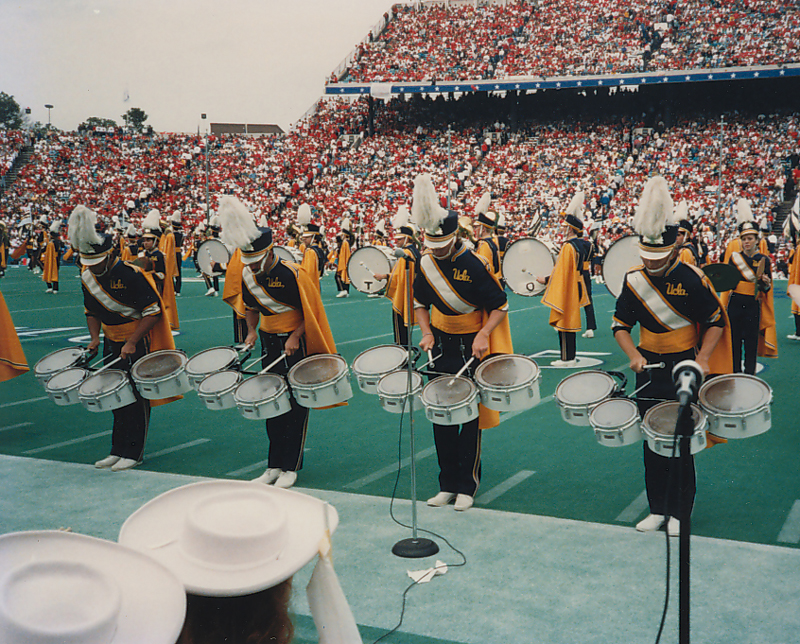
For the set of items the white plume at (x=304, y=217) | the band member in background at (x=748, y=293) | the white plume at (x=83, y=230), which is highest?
the white plume at (x=83, y=230)

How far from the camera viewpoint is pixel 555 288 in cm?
890

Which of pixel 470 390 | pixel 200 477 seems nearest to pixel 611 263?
pixel 470 390

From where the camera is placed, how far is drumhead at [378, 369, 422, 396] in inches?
161

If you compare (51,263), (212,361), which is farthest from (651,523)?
(51,263)

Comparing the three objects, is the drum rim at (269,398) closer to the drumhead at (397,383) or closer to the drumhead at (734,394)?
the drumhead at (397,383)

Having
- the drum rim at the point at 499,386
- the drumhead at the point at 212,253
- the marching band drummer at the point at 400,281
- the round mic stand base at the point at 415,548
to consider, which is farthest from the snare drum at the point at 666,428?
the drumhead at the point at 212,253

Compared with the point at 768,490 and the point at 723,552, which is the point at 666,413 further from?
the point at 768,490

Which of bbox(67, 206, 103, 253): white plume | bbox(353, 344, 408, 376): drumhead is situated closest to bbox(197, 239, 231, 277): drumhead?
bbox(67, 206, 103, 253): white plume

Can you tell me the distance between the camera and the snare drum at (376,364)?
4352mm

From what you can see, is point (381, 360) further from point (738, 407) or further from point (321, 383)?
point (738, 407)

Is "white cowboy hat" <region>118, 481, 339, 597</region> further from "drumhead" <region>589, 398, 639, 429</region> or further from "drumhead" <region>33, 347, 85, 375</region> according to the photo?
"drumhead" <region>33, 347, 85, 375</region>

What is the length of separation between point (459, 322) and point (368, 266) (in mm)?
5364

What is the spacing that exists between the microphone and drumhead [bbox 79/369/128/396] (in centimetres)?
377

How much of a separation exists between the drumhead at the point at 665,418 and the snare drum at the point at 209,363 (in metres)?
2.57
